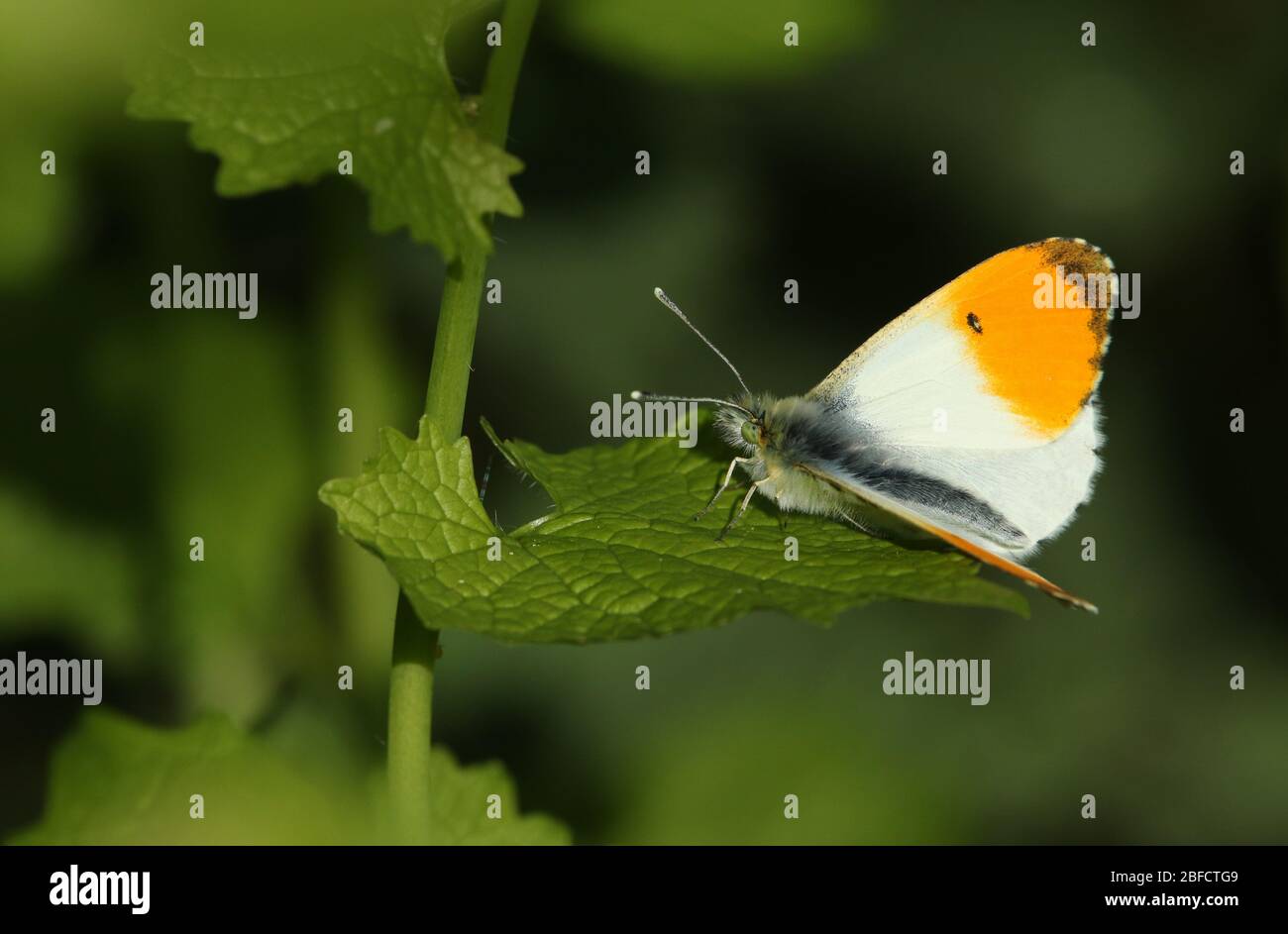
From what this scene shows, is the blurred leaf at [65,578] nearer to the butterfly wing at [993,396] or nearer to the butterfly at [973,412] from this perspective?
the butterfly at [973,412]

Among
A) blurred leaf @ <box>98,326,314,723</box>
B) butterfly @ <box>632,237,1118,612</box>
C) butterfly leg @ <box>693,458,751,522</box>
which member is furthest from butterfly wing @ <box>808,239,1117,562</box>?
blurred leaf @ <box>98,326,314,723</box>

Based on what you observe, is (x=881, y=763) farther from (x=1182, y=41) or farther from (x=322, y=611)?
(x=1182, y=41)

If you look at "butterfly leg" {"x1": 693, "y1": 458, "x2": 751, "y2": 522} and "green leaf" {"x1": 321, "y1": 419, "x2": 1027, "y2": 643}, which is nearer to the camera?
"green leaf" {"x1": 321, "y1": 419, "x2": 1027, "y2": 643}

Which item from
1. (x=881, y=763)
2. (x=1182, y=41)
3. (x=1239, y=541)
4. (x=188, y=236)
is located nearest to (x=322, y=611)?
(x=188, y=236)

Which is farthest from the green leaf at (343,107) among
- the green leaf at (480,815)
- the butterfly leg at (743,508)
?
the green leaf at (480,815)

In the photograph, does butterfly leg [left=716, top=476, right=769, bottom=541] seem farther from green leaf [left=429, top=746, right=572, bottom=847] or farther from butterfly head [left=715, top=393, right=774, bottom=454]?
green leaf [left=429, top=746, right=572, bottom=847]
